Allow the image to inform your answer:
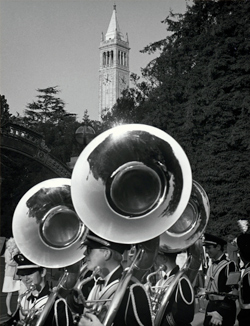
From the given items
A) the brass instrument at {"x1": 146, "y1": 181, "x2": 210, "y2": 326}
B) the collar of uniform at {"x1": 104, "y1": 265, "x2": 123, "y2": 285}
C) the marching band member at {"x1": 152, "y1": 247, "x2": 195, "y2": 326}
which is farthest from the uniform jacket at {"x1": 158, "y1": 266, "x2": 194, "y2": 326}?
the collar of uniform at {"x1": 104, "y1": 265, "x2": 123, "y2": 285}

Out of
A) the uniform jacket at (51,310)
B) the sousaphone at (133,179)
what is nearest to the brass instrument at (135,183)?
the sousaphone at (133,179)

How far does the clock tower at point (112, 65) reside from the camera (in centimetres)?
8731

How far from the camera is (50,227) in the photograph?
5.06 meters

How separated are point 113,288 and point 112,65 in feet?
301

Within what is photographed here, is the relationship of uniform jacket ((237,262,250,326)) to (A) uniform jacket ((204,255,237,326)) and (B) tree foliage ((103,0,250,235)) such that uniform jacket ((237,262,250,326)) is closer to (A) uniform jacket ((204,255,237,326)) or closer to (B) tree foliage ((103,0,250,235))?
(A) uniform jacket ((204,255,237,326))

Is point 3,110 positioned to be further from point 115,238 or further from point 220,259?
point 115,238

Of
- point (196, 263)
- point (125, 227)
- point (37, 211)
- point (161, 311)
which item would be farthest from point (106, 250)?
point (196, 263)

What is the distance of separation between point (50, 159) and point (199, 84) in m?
5.62

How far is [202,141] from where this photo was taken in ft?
62.4

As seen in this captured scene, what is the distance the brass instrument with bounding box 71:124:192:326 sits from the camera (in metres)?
3.87

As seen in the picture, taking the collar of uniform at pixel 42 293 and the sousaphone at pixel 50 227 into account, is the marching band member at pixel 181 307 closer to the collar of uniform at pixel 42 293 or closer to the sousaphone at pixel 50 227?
the sousaphone at pixel 50 227

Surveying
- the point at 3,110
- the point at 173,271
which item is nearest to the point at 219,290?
the point at 173,271

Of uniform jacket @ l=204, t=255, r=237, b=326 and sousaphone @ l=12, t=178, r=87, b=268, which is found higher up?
sousaphone @ l=12, t=178, r=87, b=268

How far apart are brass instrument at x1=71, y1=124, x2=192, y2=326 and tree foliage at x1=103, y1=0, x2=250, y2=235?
13.8 metres
